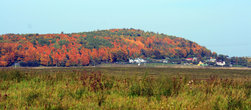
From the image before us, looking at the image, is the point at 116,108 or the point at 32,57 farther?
the point at 32,57

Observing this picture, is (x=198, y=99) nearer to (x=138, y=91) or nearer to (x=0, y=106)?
(x=138, y=91)

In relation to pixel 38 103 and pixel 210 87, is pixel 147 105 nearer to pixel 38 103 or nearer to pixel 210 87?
pixel 38 103

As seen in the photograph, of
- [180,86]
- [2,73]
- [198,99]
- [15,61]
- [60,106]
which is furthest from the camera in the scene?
[15,61]

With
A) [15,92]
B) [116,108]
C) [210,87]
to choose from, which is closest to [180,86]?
[210,87]

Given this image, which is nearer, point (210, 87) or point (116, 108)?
point (116, 108)

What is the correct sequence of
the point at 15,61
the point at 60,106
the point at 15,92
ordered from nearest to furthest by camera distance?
the point at 60,106 → the point at 15,92 → the point at 15,61

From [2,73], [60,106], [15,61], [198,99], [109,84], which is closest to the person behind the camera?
[60,106]

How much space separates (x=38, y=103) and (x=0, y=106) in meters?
1.15

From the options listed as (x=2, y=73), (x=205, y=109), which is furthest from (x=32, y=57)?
(x=205, y=109)

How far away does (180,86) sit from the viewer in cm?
1173

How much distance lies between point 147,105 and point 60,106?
9.11 feet

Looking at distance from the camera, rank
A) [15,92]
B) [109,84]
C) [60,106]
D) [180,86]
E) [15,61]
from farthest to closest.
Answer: [15,61] < [109,84] < [180,86] < [15,92] < [60,106]

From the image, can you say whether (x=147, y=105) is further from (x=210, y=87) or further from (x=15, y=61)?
(x=15, y=61)

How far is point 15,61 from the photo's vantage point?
6314 inches
